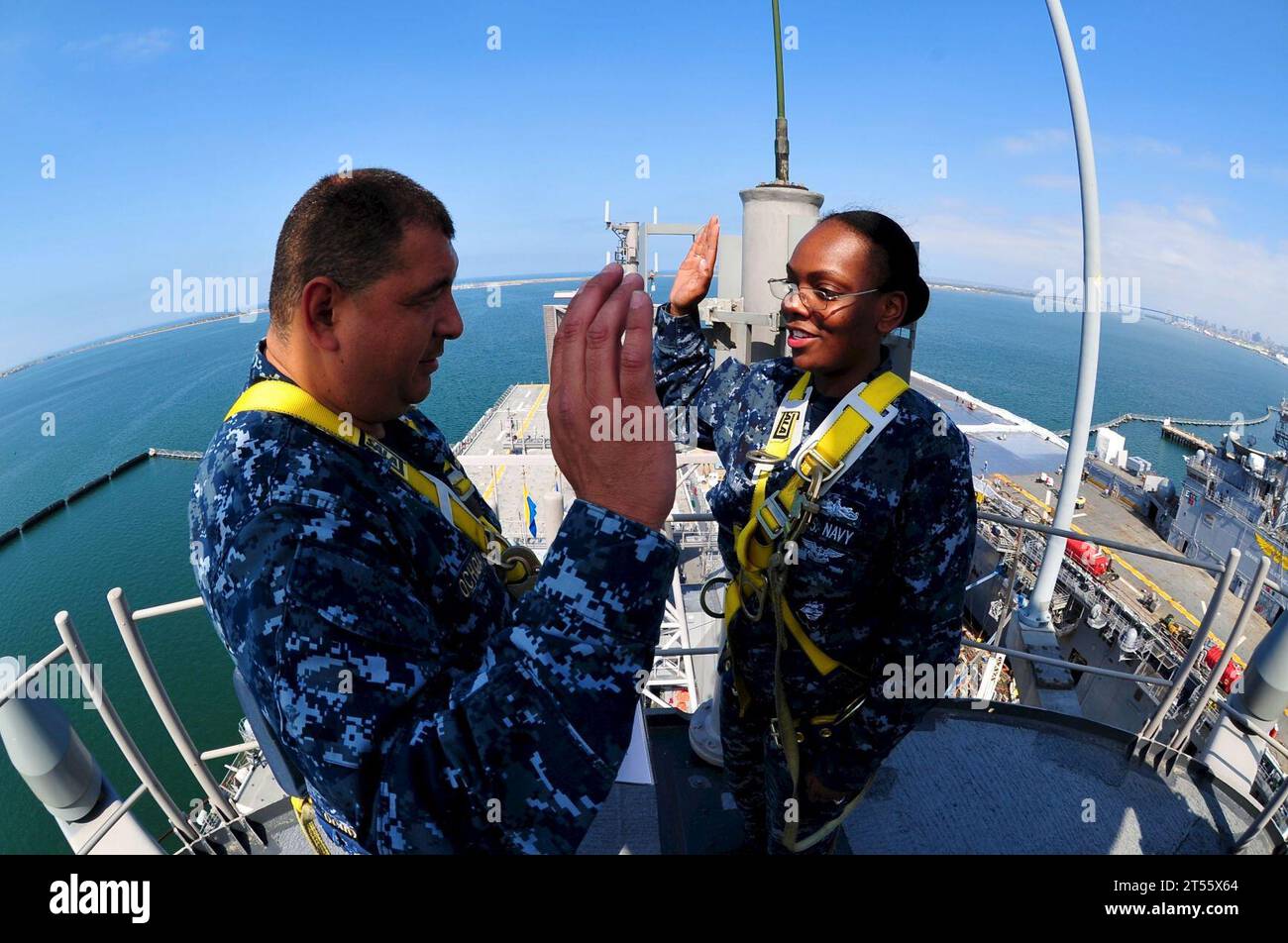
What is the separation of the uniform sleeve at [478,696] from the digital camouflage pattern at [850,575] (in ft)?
5.83

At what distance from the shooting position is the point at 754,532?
9.18 feet

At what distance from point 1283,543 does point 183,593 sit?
52.1 metres

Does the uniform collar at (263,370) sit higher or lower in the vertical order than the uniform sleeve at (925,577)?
higher

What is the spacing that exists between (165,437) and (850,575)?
3094 inches

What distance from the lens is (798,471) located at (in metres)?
2.60

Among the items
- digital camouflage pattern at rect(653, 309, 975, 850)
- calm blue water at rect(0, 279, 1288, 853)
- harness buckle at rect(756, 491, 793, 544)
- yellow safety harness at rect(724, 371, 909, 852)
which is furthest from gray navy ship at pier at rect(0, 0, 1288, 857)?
calm blue water at rect(0, 279, 1288, 853)

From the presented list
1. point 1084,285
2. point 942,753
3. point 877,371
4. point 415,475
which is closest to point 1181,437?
point 1084,285

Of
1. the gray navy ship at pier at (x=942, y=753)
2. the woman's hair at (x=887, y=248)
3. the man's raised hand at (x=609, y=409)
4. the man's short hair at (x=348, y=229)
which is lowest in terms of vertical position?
the gray navy ship at pier at (x=942, y=753)

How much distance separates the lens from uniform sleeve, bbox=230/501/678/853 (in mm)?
936

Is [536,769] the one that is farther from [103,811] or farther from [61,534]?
[61,534]

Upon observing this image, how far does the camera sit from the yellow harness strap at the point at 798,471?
8.45 ft

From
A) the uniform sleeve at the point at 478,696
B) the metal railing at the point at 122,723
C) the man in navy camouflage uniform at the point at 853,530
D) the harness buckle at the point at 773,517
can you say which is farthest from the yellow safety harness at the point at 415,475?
the metal railing at the point at 122,723

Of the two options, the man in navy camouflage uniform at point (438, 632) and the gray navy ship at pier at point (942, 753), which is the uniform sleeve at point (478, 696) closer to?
the man in navy camouflage uniform at point (438, 632)

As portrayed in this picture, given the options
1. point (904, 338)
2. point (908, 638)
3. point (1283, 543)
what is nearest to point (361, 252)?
point (908, 638)
